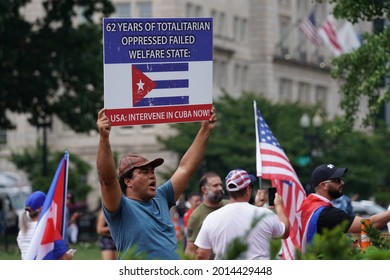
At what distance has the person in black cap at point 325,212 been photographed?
9727 mm

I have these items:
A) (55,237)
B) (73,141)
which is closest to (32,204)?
(55,237)

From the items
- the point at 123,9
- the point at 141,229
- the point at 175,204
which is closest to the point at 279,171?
the point at 175,204

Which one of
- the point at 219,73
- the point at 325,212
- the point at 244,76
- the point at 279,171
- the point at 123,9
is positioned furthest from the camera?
the point at 244,76

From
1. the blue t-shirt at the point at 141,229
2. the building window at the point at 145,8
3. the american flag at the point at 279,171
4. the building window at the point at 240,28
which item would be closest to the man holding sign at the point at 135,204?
the blue t-shirt at the point at 141,229

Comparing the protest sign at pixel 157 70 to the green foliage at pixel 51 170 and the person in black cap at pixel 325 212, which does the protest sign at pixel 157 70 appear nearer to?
the person in black cap at pixel 325 212

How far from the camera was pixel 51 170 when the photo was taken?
176 feet

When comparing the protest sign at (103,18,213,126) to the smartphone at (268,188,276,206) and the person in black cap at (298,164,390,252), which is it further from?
the smartphone at (268,188,276,206)

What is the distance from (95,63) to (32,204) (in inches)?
1023

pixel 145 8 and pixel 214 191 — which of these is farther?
pixel 145 8

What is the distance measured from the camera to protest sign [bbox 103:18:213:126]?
27.7 feet

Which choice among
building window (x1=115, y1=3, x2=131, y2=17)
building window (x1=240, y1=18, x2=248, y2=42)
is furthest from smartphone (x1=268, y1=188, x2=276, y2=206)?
building window (x1=240, y1=18, x2=248, y2=42)

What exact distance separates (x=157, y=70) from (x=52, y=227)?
4.00 meters

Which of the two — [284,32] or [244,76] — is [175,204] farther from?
[284,32]
